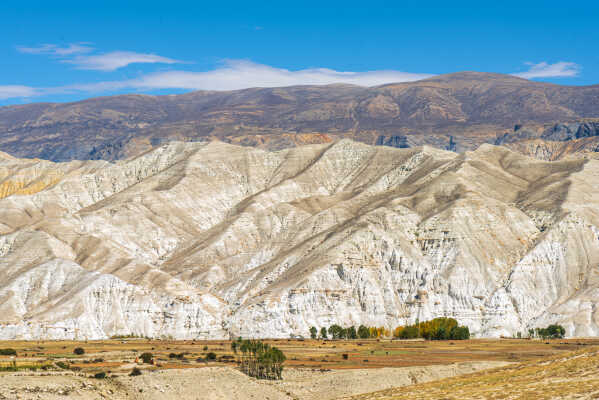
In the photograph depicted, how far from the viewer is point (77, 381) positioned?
6062cm

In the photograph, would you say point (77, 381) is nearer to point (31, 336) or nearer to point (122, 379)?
point (122, 379)

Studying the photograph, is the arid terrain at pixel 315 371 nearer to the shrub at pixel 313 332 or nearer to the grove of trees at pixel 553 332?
the grove of trees at pixel 553 332

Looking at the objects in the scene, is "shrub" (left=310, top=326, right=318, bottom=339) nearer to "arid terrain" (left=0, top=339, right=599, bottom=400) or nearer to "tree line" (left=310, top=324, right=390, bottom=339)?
"tree line" (left=310, top=324, right=390, bottom=339)

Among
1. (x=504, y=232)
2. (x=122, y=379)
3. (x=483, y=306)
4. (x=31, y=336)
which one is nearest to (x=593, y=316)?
(x=483, y=306)

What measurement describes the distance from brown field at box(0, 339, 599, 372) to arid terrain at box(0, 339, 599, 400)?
5.2 inches

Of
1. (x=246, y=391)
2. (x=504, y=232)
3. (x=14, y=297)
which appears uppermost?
(x=504, y=232)

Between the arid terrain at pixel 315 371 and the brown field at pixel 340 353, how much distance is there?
5.2 inches

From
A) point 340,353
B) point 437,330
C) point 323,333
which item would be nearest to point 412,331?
point 437,330

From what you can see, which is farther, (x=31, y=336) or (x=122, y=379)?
(x=31, y=336)

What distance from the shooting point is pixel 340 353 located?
116m

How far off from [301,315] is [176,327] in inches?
974

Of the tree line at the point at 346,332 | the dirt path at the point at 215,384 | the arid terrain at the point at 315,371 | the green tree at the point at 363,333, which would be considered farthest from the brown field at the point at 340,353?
the tree line at the point at 346,332

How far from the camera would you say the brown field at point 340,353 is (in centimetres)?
9412

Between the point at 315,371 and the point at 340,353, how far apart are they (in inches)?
1086
